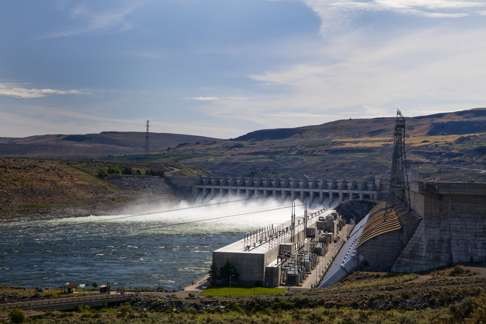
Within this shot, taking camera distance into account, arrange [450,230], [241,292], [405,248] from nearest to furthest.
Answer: [241,292] → [450,230] → [405,248]

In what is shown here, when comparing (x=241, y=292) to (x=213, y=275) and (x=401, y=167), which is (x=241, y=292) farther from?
(x=401, y=167)

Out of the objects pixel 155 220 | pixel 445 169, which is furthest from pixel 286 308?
pixel 445 169

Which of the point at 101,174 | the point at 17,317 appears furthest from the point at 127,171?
the point at 17,317

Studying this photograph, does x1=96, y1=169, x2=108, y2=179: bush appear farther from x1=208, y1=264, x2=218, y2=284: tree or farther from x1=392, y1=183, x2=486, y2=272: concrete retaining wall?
x1=392, y1=183, x2=486, y2=272: concrete retaining wall

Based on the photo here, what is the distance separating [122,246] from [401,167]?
26754 mm

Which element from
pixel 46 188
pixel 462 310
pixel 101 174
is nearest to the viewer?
pixel 462 310

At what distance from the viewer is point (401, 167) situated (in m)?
64.1

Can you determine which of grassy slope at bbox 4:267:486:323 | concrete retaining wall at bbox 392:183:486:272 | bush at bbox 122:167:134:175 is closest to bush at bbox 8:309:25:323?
grassy slope at bbox 4:267:486:323

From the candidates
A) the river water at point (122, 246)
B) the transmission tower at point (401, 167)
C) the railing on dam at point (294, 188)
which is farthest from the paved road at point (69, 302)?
the railing on dam at point (294, 188)

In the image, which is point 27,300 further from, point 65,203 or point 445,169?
point 445,169

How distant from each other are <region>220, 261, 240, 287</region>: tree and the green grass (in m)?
1.64

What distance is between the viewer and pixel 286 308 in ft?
105

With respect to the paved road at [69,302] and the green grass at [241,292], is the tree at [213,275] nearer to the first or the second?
the green grass at [241,292]

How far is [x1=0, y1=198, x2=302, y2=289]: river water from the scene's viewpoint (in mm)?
47781
